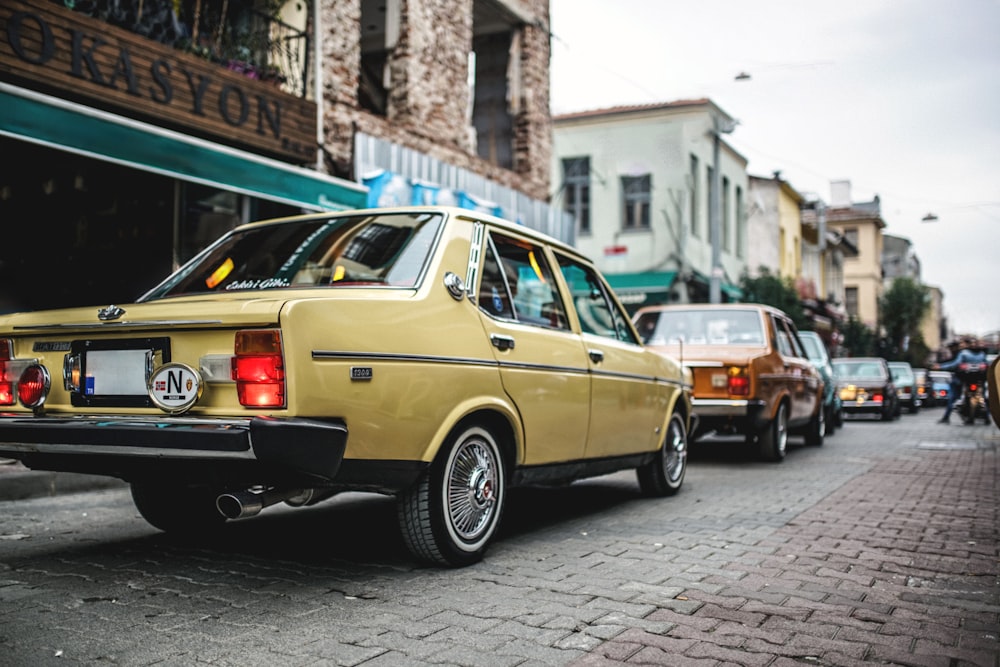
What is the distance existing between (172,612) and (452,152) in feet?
42.9

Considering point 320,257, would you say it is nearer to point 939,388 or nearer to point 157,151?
point 157,151

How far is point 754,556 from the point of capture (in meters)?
5.01

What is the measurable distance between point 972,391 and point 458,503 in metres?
19.4

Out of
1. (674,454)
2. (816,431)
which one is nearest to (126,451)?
(674,454)

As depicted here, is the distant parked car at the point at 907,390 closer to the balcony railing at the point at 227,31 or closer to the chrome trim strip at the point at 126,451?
the balcony railing at the point at 227,31

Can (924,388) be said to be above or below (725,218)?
below

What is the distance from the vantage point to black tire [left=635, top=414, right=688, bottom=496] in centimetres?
719

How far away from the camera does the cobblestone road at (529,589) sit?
3287 mm

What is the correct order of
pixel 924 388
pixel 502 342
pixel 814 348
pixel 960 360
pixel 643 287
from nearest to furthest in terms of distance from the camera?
→ pixel 502 342, pixel 814 348, pixel 960 360, pixel 643 287, pixel 924 388

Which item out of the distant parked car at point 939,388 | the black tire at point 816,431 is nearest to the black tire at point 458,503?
the black tire at point 816,431

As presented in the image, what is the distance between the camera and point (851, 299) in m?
63.5

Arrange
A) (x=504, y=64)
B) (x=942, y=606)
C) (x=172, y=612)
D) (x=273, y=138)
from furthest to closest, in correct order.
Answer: (x=504, y=64) → (x=273, y=138) → (x=942, y=606) → (x=172, y=612)

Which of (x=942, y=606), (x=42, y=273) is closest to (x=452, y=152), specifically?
(x=42, y=273)

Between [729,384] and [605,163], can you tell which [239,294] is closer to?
[729,384]
